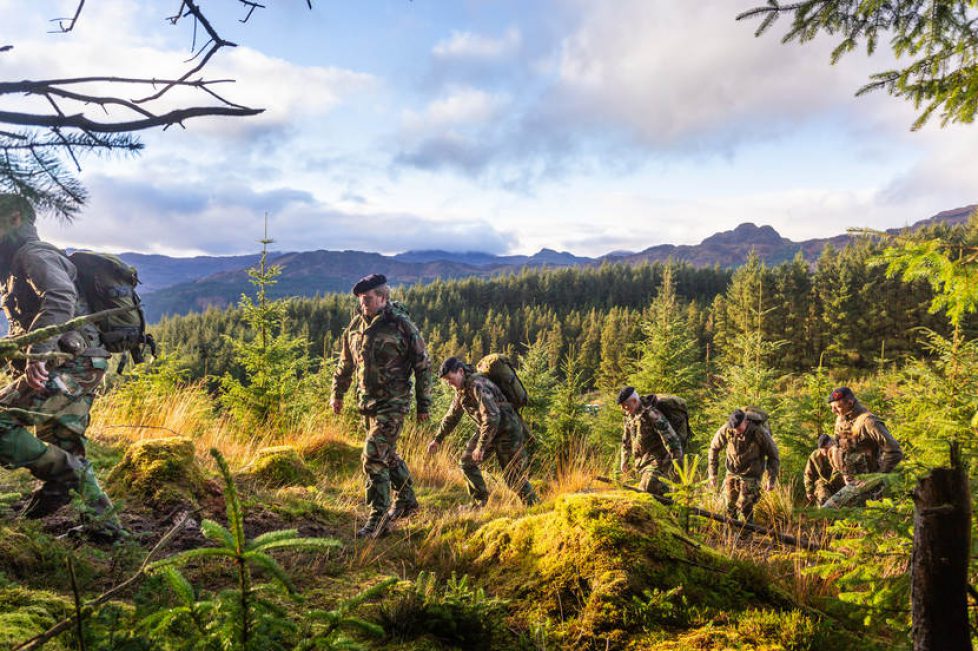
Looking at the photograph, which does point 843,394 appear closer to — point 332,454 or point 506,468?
point 506,468

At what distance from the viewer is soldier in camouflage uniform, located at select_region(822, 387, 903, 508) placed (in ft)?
21.4

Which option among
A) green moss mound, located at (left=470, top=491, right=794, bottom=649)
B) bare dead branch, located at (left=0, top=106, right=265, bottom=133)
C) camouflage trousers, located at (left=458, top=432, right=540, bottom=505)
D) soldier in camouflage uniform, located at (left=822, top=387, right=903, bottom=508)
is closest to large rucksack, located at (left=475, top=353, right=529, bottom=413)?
camouflage trousers, located at (left=458, top=432, right=540, bottom=505)

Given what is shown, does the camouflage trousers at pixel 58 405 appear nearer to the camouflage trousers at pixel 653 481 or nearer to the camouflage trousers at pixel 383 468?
the camouflage trousers at pixel 383 468

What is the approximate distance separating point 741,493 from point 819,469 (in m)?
1.63

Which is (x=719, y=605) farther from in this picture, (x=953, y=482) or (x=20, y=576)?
(x=20, y=576)

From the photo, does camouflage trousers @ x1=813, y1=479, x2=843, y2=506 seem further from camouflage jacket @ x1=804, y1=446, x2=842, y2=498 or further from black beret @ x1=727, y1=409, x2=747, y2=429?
black beret @ x1=727, y1=409, x2=747, y2=429

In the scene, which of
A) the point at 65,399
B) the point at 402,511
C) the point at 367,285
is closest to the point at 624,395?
the point at 402,511

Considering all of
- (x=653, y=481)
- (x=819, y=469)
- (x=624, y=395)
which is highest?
(x=624, y=395)

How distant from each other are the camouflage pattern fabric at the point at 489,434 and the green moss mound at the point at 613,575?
3090 millimetres

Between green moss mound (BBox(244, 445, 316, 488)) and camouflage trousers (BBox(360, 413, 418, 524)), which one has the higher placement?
camouflage trousers (BBox(360, 413, 418, 524))

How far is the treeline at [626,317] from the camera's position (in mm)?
36969

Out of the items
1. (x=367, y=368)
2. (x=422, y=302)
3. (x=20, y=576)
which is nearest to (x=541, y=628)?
(x=20, y=576)

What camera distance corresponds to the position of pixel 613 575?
2.45 meters

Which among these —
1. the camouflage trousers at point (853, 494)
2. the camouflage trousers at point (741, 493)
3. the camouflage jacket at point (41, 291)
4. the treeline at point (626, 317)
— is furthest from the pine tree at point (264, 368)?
the camouflage trousers at point (853, 494)
